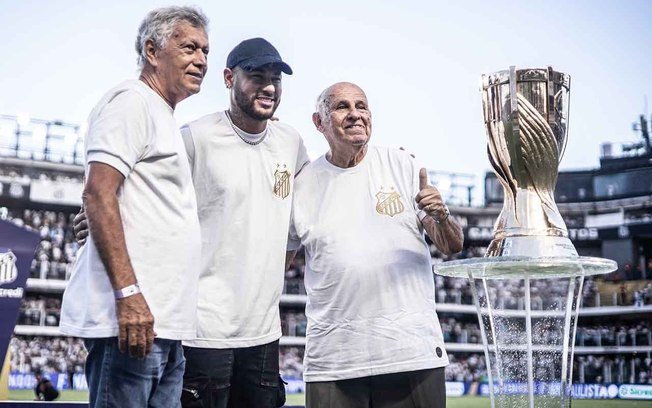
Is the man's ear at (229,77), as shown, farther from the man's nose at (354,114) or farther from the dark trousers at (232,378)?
the dark trousers at (232,378)

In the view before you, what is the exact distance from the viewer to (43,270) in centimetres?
3084

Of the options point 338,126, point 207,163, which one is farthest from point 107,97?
point 338,126

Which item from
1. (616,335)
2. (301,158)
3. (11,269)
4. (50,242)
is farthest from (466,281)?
(301,158)

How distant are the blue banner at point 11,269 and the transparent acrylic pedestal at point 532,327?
7.27 meters

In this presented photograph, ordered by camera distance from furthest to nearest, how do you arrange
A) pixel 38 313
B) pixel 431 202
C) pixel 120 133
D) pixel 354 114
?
pixel 38 313 → pixel 354 114 → pixel 431 202 → pixel 120 133

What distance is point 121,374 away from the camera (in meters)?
2.34

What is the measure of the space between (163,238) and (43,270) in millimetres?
30241

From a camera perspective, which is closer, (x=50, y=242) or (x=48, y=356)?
(x=48, y=356)

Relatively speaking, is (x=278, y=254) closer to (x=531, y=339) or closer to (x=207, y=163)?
(x=207, y=163)

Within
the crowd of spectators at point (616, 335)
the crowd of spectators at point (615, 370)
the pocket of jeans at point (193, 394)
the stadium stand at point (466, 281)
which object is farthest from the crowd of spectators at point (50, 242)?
the pocket of jeans at point (193, 394)

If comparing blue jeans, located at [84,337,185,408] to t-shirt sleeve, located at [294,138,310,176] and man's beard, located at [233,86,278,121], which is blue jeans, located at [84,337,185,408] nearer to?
man's beard, located at [233,86,278,121]

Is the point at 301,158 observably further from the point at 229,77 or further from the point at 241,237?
the point at 241,237

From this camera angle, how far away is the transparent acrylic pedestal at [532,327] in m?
2.34

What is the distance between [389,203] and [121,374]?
4.71 feet
